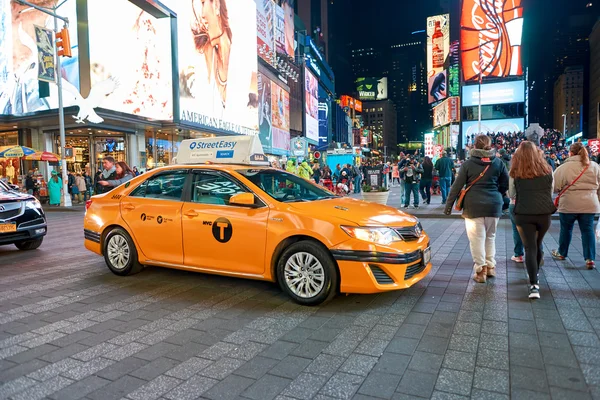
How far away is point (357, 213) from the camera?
4.83 metres

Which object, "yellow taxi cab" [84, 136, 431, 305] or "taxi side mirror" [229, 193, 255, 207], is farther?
"taxi side mirror" [229, 193, 255, 207]

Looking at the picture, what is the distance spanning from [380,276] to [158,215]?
9.81ft

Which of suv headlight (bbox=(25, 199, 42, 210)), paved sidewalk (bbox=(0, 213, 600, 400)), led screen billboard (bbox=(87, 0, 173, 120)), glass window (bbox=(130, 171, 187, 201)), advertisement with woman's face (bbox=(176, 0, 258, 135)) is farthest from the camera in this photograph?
advertisement with woman's face (bbox=(176, 0, 258, 135))

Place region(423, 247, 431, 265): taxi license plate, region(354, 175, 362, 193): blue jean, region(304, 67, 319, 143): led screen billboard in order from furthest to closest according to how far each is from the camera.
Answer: region(304, 67, 319, 143): led screen billboard → region(354, 175, 362, 193): blue jean → region(423, 247, 431, 265): taxi license plate

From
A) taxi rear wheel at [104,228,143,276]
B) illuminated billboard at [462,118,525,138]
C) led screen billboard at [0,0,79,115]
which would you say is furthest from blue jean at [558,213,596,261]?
illuminated billboard at [462,118,525,138]

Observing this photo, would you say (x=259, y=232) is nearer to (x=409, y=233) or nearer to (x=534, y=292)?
(x=409, y=233)

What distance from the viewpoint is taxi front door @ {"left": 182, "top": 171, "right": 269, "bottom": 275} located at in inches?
196

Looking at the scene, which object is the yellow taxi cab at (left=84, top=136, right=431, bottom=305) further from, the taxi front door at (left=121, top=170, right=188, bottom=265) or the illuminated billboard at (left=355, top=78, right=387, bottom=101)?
the illuminated billboard at (left=355, top=78, right=387, bottom=101)

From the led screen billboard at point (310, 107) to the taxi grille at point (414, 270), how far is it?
220ft

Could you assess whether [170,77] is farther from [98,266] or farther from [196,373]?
[196,373]

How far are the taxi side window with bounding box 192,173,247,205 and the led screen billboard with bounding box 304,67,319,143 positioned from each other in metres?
66.1

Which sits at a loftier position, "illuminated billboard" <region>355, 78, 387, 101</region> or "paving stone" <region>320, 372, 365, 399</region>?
"illuminated billboard" <region>355, 78, 387, 101</region>

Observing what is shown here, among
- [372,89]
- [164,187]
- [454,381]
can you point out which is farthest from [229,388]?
[372,89]

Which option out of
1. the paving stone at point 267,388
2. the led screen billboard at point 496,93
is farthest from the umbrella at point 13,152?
the led screen billboard at point 496,93
